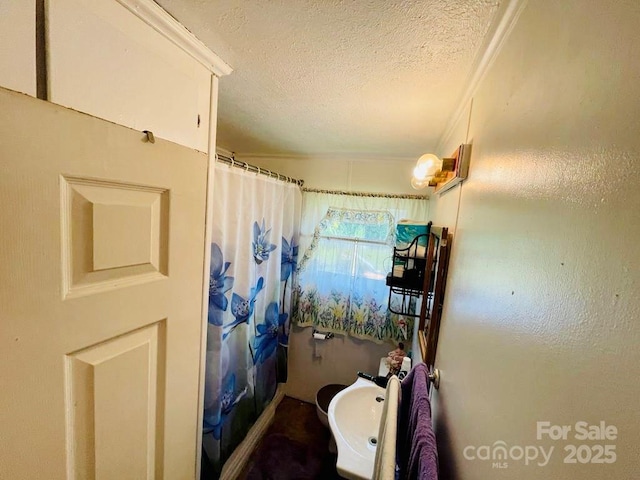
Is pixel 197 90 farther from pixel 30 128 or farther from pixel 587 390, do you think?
pixel 587 390

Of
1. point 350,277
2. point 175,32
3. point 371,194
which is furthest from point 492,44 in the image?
point 350,277

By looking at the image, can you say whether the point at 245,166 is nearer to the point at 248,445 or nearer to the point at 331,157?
the point at 331,157

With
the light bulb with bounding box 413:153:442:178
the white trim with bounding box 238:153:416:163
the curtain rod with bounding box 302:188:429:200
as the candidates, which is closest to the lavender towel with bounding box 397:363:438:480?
the light bulb with bounding box 413:153:442:178

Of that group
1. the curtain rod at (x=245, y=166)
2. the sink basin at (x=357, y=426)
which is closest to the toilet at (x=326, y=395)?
the sink basin at (x=357, y=426)

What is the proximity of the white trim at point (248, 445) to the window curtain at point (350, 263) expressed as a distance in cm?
73

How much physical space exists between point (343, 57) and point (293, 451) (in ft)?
7.90

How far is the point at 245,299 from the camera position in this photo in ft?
5.27

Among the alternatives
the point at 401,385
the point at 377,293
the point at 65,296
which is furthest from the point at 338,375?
the point at 65,296

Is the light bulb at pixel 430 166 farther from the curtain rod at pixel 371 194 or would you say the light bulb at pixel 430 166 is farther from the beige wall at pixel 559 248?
the curtain rod at pixel 371 194

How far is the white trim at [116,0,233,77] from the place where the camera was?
623 millimetres

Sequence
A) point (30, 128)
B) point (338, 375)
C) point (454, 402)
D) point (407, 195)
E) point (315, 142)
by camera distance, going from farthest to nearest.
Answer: point (338, 375), point (407, 195), point (315, 142), point (454, 402), point (30, 128)

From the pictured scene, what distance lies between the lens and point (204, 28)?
728mm

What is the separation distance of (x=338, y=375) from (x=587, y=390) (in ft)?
7.43

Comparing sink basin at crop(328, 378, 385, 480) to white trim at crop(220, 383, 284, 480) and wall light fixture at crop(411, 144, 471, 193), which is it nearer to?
white trim at crop(220, 383, 284, 480)
